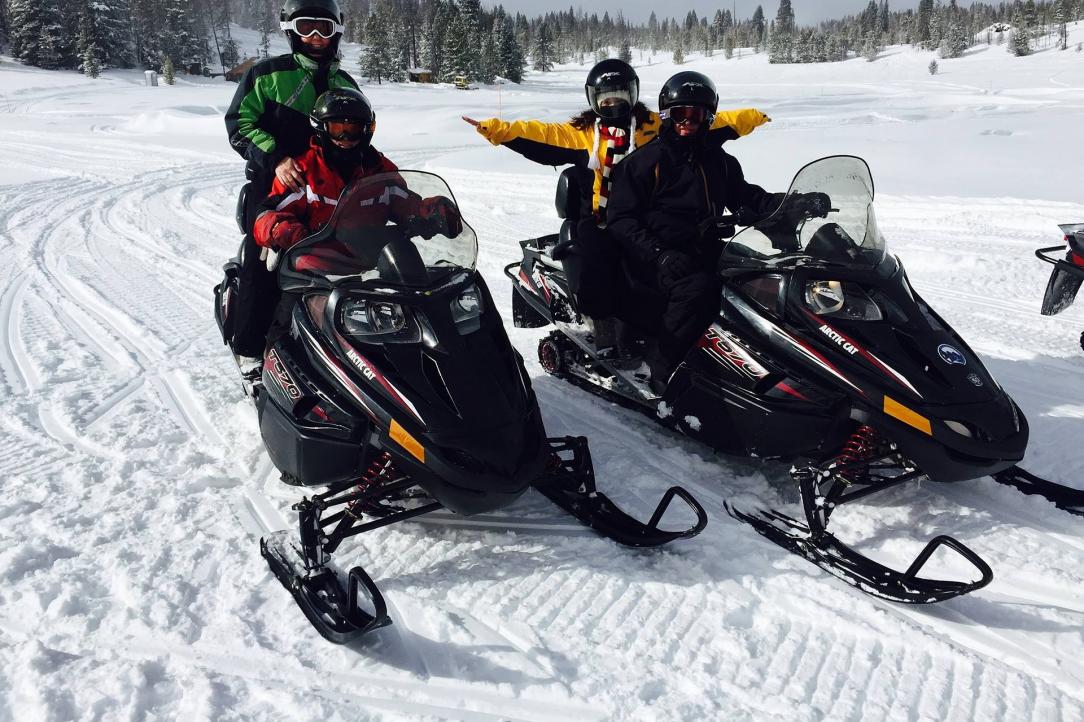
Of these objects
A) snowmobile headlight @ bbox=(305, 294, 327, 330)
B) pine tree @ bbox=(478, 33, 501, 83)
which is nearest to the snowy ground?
snowmobile headlight @ bbox=(305, 294, 327, 330)

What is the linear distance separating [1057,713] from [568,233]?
3.17 metres

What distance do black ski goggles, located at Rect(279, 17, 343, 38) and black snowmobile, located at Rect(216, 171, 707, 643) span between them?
5.38ft

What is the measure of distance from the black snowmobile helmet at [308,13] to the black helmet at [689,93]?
193 cm

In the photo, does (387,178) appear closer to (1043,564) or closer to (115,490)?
(115,490)

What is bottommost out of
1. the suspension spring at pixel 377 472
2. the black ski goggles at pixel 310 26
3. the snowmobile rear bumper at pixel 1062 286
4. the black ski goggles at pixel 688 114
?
the suspension spring at pixel 377 472

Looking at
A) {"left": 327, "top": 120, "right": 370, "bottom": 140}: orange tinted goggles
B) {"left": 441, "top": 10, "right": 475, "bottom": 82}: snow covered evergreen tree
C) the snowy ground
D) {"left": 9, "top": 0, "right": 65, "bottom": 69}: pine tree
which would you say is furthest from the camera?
{"left": 441, "top": 10, "right": 475, "bottom": 82}: snow covered evergreen tree

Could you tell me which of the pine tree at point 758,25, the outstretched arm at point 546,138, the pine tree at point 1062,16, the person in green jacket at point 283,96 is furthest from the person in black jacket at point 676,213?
the pine tree at point 758,25

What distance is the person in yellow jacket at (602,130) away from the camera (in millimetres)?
4547

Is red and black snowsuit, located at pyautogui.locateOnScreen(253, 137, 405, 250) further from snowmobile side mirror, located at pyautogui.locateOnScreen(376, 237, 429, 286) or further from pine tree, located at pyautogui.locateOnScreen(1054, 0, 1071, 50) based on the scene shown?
pine tree, located at pyautogui.locateOnScreen(1054, 0, 1071, 50)

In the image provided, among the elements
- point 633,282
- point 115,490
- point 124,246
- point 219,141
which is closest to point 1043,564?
point 633,282

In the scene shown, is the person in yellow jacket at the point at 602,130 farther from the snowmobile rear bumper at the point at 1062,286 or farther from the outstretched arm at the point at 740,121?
the snowmobile rear bumper at the point at 1062,286

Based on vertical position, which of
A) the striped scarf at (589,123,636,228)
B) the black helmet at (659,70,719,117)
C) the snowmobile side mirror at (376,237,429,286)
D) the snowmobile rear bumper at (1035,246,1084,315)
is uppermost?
the black helmet at (659,70,719,117)

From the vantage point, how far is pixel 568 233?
4.53 meters

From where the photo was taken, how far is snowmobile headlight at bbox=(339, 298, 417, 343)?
3.19 metres
